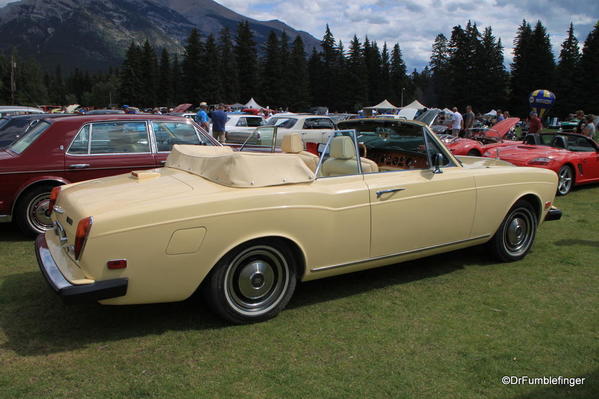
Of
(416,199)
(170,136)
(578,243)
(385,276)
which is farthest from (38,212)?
(578,243)

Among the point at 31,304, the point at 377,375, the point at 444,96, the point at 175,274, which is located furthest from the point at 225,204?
the point at 444,96

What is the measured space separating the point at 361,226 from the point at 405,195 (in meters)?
0.56

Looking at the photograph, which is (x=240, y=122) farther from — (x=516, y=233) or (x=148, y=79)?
(x=148, y=79)

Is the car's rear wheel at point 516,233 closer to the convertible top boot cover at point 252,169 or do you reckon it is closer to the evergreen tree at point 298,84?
the convertible top boot cover at point 252,169

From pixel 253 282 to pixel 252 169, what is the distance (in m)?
0.87

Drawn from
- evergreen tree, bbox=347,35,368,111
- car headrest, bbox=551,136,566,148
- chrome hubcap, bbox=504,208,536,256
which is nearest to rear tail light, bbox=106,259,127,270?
chrome hubcap, bbox=504,208,536,256

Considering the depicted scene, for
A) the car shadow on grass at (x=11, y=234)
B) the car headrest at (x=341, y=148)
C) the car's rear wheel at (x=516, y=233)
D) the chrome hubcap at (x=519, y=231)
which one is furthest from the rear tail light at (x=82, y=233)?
the chrome hubcap at (x=519, y=231)

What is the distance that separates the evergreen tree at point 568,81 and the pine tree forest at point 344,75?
5.2 inches

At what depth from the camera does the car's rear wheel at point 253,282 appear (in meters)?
3.57

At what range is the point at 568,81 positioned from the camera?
6662 centimetres

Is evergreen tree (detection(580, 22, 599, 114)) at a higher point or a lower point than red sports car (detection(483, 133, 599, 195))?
higher

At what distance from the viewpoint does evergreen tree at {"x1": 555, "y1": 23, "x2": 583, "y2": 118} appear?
65250 mm

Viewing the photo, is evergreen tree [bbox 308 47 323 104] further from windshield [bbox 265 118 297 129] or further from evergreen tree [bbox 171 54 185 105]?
windshield [bbox 265 118 297 129]

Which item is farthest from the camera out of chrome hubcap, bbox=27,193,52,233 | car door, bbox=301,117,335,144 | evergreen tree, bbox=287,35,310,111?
evergreen tree, bbox=287,35,310,111
